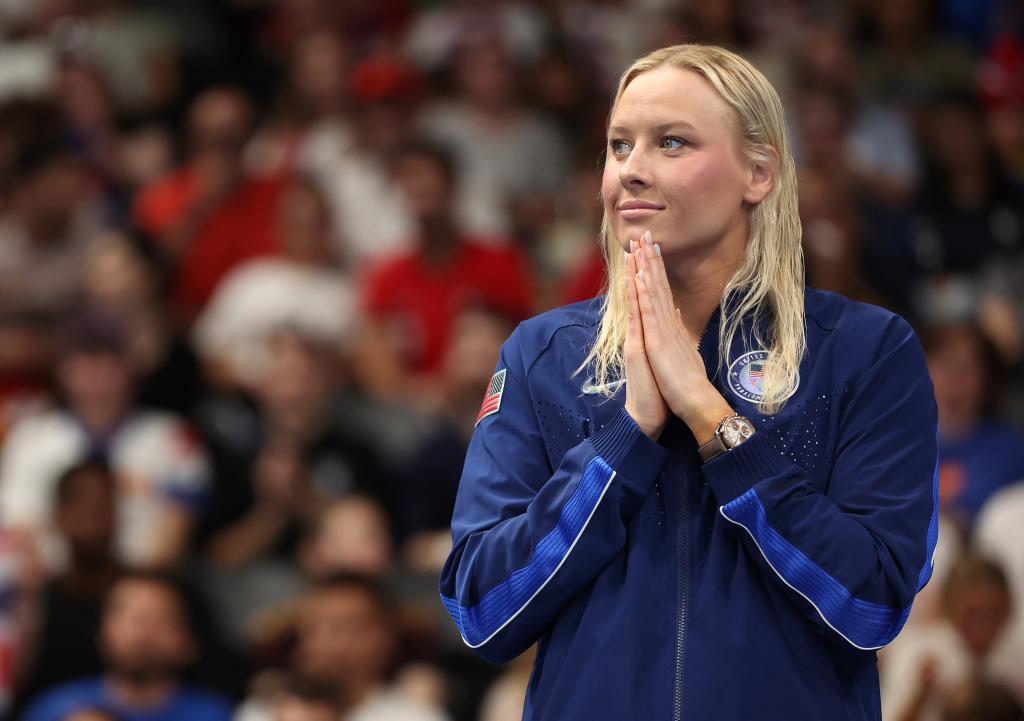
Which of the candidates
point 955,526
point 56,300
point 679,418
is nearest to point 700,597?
point 679,418

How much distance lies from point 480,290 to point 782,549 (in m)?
5.29

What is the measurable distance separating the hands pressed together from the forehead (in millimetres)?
209

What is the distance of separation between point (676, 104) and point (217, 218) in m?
6.01

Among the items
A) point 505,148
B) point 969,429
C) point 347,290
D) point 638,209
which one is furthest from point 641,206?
point 505,148

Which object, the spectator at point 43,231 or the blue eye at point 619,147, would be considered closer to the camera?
the blue eye at point 619,147

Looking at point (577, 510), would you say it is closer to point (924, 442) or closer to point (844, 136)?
point (924, 442)

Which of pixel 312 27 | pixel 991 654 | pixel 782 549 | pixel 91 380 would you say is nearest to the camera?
pixel 782 549

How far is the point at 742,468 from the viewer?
225 centimetres

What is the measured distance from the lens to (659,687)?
223 centimetres

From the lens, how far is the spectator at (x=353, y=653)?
213 inches

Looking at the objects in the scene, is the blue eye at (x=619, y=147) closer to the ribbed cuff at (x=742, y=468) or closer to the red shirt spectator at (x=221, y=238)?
the ribbed cuff at (x=742, y=468)

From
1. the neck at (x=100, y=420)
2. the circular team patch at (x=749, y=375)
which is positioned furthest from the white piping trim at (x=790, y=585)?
the neck at (x=100, y=420)

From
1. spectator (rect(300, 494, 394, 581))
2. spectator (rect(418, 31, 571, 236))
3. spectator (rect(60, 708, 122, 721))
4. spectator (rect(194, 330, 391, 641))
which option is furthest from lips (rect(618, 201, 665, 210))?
spectator (rect(418, 31, 571, 236))

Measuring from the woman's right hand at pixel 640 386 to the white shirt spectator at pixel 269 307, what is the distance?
16.7ft
